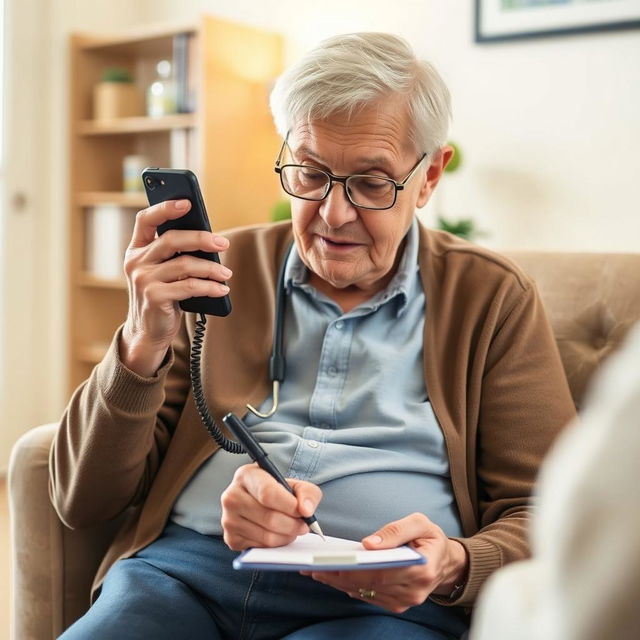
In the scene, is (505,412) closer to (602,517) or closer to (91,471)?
(91,471)

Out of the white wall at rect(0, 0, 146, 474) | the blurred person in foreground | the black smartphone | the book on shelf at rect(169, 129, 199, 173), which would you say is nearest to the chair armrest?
the black smartphone

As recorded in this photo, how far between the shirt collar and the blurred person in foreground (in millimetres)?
908

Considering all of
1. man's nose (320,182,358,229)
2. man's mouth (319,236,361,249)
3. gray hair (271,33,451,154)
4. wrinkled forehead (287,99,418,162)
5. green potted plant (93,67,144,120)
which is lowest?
man's mouth (319,236,361,249)

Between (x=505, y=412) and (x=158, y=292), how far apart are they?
0.55 m

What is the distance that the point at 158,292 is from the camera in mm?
1199

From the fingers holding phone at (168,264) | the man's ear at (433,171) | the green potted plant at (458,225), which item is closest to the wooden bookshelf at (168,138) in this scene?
the green potted plant at (458,225)

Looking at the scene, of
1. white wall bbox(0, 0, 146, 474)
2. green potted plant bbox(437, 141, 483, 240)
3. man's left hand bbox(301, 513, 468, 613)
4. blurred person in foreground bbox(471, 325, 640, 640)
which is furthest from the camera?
white wall bbox(0, 0, 146, 474)

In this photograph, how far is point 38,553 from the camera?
1.41 m

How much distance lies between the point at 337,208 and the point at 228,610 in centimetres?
61

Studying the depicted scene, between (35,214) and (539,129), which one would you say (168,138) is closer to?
(35,214)

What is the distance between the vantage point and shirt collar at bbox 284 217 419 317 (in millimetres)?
1406

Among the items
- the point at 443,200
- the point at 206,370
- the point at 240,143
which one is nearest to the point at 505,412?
the point at 206,370

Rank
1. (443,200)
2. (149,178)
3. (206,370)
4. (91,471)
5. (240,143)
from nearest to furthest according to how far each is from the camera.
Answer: (149,178) < (91,471) < (206,370) < (443,200) < (240,143)

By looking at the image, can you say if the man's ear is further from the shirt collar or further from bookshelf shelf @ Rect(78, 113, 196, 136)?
bookshelf shelf @ Rect(78, 113, 196, 136)
